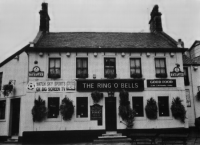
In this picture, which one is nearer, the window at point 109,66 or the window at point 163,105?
the window at point 163,105

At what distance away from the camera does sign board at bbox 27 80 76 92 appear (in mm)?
16750

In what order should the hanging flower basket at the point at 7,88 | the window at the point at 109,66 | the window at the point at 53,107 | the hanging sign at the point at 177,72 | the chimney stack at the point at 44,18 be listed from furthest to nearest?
1. the chimney stack at the point at 44,18
2. the hanging flower basket at the point at 7,88
3. the hanging sign at the point at 177,72
4. the window at the point at 109,66
5. the window at the point at 53,107

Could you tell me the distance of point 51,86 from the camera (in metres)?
16.9

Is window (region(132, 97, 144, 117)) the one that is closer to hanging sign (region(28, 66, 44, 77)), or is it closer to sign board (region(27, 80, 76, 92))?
sign board (region(27, 80, 76, 92))

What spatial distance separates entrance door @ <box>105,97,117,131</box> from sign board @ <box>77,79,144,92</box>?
0.86 metres

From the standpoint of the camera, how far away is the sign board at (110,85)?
16.9m

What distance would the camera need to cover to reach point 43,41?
60.6 ft

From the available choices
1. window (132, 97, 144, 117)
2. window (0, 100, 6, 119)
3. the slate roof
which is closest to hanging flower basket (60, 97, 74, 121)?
the slate roof

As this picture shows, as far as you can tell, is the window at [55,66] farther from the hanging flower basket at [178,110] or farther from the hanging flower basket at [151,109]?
the hanging flower basket at [178,110]

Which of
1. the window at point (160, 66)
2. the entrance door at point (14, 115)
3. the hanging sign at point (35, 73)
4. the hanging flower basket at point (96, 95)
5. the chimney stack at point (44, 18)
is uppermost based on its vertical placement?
the chimney stack at point (44, 18)

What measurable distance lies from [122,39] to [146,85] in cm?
483

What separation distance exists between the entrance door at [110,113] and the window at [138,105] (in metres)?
1.58

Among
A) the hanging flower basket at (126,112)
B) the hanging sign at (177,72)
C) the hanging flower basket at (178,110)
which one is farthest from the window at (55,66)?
the hanging flower basket at (178,110)

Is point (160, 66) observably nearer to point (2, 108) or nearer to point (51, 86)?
point (51, 86)
